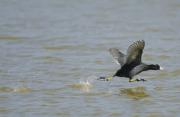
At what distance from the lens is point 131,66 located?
11.1 metres

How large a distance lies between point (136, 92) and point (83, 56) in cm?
265

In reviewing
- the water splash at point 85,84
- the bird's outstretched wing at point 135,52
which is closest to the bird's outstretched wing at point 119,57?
the bird's outstretched wing at point 135,52

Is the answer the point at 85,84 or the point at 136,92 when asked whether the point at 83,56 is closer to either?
the point at 85,84

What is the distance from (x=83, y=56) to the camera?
13.7 m

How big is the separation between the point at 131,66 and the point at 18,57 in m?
3.14

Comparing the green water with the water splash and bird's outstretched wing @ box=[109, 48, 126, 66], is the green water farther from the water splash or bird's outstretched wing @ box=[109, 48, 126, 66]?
bird's outstretched wing @ box=[109, 48, 126, 66]

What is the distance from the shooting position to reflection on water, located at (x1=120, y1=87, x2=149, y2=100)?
10992 mm

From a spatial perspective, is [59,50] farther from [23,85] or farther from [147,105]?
[147,105]

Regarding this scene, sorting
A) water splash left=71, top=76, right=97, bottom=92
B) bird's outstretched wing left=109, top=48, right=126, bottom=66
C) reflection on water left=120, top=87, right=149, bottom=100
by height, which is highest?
bird's outstretched wing left=109, top=48, right=126, bottom=66

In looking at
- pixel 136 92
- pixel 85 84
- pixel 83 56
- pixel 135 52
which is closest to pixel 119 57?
pixel 135 52

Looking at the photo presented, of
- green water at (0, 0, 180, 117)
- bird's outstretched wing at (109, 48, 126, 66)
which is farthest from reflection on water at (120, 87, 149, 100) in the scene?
bird's outstretched wing at (109, 48, 126, 66)

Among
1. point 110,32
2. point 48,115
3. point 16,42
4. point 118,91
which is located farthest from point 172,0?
point 48,115

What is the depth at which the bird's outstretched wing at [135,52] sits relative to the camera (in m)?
10.6

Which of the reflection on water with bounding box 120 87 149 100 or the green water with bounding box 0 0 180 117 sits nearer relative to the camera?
the green water with bounding box 0 0 180 117
